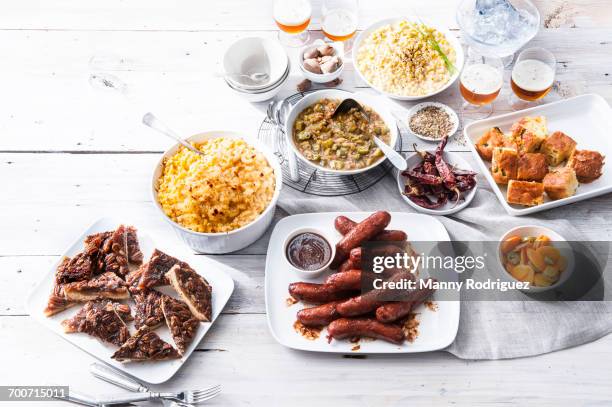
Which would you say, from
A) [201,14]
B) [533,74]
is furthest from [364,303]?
[201,14]

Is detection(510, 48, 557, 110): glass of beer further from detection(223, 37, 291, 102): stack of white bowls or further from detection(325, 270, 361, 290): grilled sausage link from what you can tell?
detection(325, 270, 361, 290): grilled sausage link

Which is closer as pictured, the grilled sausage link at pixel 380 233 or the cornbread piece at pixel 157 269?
the cornbread piece at pixel 157 269

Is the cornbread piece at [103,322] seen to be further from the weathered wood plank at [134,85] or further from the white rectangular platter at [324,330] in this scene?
the weathered wood plank at [134,85]

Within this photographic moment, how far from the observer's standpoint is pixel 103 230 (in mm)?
3727

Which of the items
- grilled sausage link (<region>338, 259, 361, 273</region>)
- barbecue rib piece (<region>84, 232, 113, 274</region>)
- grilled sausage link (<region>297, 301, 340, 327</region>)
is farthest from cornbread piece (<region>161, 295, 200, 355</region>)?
grilled sausage link (<region>338, 259, 361, 273</region>)

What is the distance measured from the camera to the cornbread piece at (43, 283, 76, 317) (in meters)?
3.35

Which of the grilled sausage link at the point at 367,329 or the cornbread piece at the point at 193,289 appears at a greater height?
the cornbread piece at the point at 193,289

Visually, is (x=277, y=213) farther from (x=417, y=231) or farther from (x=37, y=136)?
(x=37, y=136)

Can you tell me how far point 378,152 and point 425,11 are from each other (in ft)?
5.78

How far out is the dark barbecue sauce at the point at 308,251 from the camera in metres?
A: 3.47

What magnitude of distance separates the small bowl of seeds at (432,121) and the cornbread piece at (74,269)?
2.45 meters

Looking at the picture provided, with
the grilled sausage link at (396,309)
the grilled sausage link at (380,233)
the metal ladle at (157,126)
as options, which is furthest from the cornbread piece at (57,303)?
the grilled sausage link at (396,309)

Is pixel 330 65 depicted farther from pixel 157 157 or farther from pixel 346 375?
pixel 346 375

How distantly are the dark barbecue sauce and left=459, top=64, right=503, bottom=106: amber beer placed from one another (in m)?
1.64
